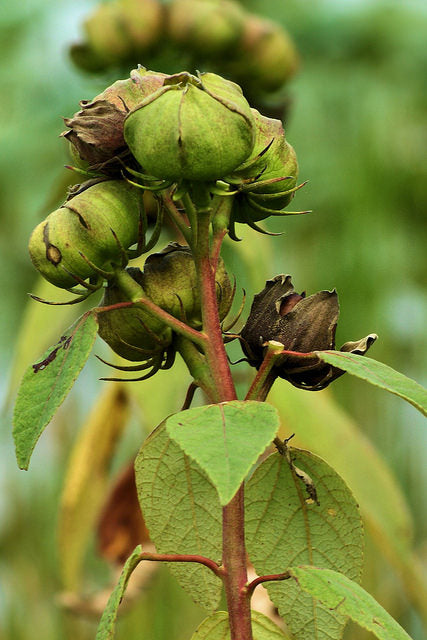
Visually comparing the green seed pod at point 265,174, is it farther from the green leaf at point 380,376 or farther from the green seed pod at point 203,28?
the green seed pod at point 203,28

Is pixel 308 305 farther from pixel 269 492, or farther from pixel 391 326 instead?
pixel 391 326

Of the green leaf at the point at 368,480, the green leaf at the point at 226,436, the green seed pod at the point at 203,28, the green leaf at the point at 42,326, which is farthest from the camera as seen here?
the green seed pod at the point at 203,28

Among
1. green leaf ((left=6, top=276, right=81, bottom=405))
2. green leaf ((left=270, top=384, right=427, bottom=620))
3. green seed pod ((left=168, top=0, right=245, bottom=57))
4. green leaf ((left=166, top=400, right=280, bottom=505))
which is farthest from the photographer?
green seed pod ((left=168, top=0, right=245, bottom=57))

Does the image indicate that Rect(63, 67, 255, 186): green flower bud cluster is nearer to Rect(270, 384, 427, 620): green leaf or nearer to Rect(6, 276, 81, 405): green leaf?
Rect(270, 384, 427, 620): green leaf

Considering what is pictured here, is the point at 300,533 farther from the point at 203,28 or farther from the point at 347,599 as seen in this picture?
the point at 203,28

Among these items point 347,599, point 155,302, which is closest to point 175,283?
point 155,302

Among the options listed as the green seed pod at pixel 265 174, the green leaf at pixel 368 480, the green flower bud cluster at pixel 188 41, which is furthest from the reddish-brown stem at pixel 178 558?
the green flower bud cluster at pixel 188 41

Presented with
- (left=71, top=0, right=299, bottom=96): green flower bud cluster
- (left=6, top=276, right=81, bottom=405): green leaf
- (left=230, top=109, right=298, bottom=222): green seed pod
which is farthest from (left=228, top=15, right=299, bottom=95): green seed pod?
(left=230, top=109, right=298, bottom=222): green seed pod

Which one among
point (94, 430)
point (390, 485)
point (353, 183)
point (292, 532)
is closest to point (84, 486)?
point (94, 430)
